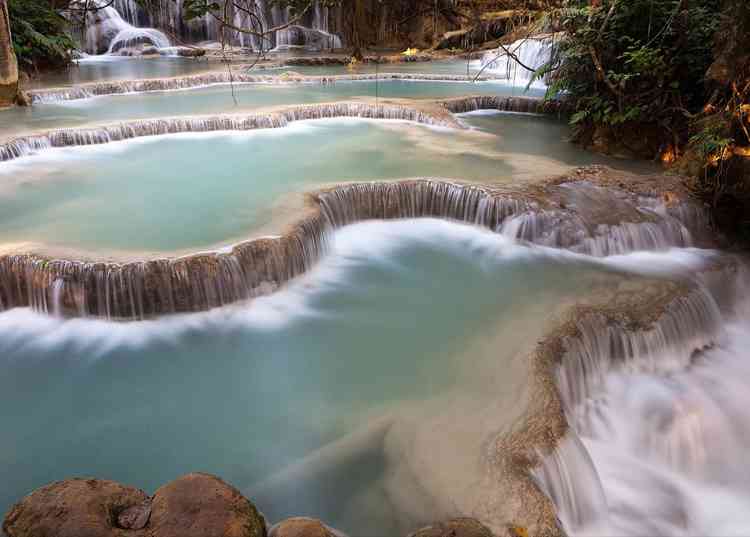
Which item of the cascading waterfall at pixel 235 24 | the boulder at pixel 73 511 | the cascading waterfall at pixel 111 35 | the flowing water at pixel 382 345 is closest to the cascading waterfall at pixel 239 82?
the flowing water at pixel 382 345

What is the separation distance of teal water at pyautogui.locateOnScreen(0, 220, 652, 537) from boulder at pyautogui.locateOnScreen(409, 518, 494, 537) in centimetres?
24

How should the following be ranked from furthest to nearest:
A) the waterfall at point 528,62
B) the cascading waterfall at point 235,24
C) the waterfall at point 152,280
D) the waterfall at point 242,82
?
the cascading waterfall at point 235,24, the waterfall at point 528,62, the waterfall at point 242,82, the waterfall at point 152,280

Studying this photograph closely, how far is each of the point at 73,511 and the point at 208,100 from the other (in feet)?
33.9

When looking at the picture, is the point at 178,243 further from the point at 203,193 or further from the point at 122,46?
the point at 122,46

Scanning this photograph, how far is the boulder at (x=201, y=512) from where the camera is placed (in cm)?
208

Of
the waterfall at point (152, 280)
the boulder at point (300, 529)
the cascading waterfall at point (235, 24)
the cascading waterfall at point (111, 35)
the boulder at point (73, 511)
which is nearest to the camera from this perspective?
the boulder at point (73, 511)

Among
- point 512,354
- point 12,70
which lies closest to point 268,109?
point 12,70

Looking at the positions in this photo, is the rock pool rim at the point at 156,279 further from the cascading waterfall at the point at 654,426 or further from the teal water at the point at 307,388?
the cascading waterfall at the point at 654,426

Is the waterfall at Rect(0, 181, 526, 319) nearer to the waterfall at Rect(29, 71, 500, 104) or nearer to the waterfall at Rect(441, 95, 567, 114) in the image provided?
the waterfall at Rect(441, 95, 567, 114)

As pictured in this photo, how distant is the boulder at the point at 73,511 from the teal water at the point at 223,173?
113 inches

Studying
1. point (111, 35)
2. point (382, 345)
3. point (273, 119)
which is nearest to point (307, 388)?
point (382, 345)

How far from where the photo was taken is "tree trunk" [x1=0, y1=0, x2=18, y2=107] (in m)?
9.02

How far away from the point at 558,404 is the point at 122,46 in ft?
70.9

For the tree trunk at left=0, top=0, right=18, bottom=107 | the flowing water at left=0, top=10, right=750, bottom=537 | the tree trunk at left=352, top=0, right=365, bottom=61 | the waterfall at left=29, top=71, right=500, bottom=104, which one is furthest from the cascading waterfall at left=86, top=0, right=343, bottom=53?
the flowing water at left=0, top=10, right=750, bottom=537
